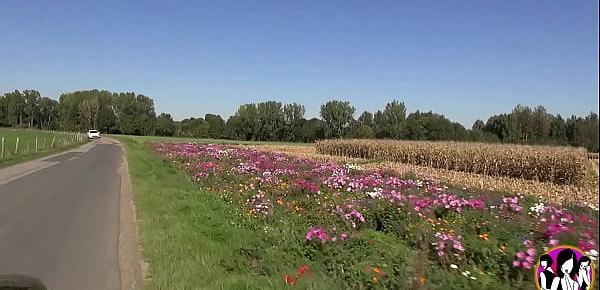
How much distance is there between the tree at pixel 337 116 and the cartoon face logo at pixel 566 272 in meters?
111

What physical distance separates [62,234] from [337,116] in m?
107

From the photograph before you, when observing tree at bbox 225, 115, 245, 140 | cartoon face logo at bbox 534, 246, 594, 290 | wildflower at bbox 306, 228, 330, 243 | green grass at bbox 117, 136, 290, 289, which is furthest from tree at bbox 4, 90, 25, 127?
cartoon face logo at bbox 534, 246, 594, 290

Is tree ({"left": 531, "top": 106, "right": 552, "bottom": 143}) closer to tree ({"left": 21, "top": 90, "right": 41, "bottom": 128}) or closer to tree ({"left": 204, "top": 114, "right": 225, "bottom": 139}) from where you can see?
tree ({"left": 204, "top": 114, "right": 225, "bottom": 139})

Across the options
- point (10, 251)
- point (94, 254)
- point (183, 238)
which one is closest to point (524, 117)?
point (183, 238)

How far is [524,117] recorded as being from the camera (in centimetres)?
810

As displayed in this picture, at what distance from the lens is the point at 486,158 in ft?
84.8

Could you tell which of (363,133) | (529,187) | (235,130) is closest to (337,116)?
(363,133)

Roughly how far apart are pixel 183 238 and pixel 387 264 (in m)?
3.82

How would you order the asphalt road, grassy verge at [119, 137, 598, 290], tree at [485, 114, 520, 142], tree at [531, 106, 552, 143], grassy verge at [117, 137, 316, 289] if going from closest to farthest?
grassy verge at [119, 137, 598, 290]
grassy verge at [117, 137, 316, 289]
tree at [531, 106, 552, 143]
the asphalt road
tree at [485, 114, 520, 142]

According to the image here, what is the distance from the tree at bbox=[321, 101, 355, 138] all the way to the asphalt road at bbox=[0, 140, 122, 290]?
3921 inches

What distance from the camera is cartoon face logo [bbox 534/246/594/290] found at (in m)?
2.09

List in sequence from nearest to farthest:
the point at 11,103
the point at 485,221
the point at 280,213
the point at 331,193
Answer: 1. the point at 485,221
2. the point at 280,213
3. the point at 331,193
4. the point at 11,103

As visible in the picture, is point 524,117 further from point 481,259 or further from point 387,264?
point 387,264

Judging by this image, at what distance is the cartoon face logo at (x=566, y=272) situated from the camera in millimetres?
2090
